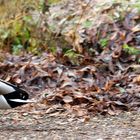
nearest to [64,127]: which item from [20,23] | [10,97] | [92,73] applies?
[10,97]

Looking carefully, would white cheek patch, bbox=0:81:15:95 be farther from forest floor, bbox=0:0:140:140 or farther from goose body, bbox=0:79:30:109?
forest floor, bbox=0:0:140:140

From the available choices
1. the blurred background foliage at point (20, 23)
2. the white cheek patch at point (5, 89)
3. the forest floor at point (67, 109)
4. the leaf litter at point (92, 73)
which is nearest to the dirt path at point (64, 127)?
the forest floor at point (67, 109)

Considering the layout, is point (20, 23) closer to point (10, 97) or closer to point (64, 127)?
point (10, 97)

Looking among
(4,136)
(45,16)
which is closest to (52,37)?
(45,16)

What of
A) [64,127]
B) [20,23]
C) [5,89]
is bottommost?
[64,127]

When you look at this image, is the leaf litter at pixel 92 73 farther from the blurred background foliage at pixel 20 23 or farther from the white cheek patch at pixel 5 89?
the white cheek patch at pixel 5 89

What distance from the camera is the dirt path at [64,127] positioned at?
5.92 metres

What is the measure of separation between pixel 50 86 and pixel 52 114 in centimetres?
104

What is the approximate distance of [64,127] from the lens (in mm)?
6266

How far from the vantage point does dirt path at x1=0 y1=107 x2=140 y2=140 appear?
5.92 m

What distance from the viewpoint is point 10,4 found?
9320 millimetres

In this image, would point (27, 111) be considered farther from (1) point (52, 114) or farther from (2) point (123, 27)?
(2) point (123, 27)

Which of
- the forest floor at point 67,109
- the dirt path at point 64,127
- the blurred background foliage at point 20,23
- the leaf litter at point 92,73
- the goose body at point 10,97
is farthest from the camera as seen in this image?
the blurred background foliage at point 20,23

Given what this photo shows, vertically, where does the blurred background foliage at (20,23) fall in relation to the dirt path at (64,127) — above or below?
above
